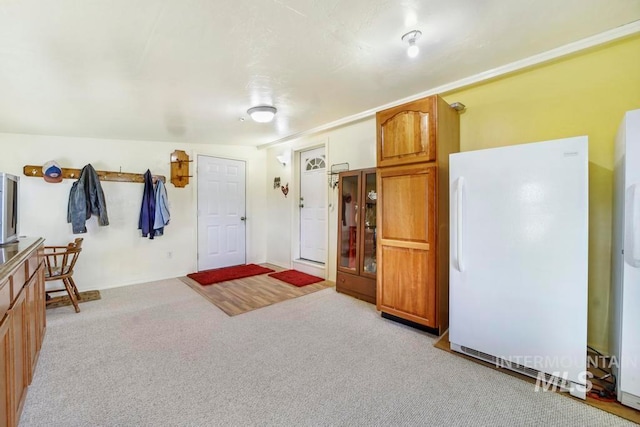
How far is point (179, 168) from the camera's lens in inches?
179

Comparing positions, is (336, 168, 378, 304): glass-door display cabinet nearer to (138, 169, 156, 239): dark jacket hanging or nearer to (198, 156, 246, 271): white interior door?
(198, 156, 246, 271): white interior door

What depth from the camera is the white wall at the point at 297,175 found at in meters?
3.73

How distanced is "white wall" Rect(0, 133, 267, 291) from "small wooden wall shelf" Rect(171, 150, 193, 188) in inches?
4.1

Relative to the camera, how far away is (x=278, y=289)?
12.7 feet

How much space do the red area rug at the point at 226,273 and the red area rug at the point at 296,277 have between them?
0.37 meters

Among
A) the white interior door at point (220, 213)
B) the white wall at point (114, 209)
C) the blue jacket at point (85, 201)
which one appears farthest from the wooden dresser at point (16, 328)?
the white interior door at point (220, 213)

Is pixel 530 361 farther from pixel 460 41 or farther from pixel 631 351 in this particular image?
pixel 460 41

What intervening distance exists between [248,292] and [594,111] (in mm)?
3946

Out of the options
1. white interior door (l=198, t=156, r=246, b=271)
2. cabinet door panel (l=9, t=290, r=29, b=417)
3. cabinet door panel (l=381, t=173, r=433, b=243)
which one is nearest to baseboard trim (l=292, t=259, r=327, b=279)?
white interior door (l=198, t=156, r=246, b=271)

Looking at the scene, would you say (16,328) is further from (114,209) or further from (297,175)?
(297,175)

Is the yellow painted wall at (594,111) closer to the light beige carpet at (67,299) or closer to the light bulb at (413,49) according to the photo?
the light bulb at (413,49)

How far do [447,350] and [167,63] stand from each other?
3205mm

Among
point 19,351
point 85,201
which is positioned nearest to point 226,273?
point 85,201

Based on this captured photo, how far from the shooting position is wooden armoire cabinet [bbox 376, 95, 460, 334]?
2451 mm
